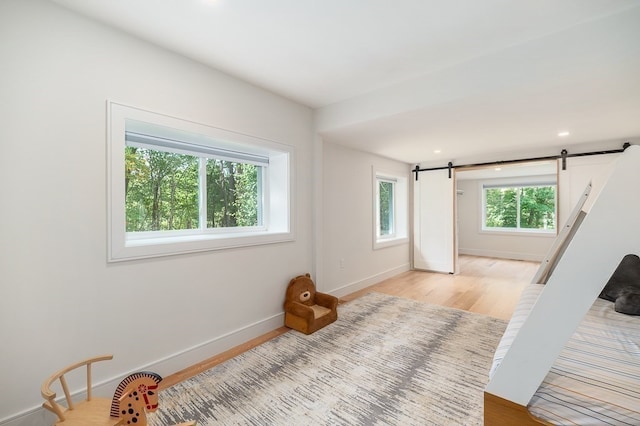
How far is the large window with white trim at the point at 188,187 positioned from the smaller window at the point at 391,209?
2356 millimetres

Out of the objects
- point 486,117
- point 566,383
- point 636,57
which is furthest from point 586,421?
point 486,117

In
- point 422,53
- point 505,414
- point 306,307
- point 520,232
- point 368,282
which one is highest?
point 422,53

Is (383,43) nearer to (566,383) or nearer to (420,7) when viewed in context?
(420,7)

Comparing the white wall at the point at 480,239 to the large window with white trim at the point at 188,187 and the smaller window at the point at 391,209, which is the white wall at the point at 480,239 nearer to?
the smaller window at the point at 391,209

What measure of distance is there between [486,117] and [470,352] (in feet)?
7.10

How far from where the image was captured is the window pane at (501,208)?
6845 mm

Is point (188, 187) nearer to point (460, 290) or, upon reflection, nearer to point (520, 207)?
point (460, 290)

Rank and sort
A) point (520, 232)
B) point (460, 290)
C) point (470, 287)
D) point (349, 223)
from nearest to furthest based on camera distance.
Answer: point (349, 223)
point (460, 290)
point (470, 287)
point (520, 232)

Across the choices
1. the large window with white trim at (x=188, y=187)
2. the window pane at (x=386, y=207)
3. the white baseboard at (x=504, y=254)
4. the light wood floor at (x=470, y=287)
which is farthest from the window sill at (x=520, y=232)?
the large window with white trim at (x=188, y=187)

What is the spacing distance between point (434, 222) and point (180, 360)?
449 centimetres

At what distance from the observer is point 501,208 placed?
703cm

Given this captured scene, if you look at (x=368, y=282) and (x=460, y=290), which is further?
(x=368, y=282)

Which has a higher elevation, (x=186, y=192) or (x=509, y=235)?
(x=186, y=192)

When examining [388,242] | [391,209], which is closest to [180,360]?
[388,242]
